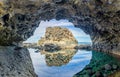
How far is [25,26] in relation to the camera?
116ft

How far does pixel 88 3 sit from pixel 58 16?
11319mm

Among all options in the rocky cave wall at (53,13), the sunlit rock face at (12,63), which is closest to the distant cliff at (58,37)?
the rocky cave wall at (53,13)

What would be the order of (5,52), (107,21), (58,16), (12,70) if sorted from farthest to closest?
(58,16), (107,21), (5,52), (12,70)

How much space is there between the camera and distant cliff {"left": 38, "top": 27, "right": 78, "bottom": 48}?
66.6 meters

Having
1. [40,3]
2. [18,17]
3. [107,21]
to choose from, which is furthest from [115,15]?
[18,17]


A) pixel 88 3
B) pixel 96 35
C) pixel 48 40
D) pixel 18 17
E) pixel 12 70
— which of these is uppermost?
pixel 88 3

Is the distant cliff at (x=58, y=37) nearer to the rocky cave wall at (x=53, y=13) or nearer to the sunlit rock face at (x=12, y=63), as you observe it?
the rocky cave wall at (x=53, y=13)

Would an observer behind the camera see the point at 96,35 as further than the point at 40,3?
Yes

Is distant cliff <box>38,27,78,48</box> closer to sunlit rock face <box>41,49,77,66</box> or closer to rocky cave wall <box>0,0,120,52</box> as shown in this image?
sunlit rock face <box>41,49,77,66</box>

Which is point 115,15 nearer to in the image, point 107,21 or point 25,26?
point 107,21

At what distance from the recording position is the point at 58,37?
6944 centimetres

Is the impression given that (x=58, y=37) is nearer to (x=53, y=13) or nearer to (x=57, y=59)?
(x=57, y=59)

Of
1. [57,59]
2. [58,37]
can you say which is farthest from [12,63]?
[58,37]

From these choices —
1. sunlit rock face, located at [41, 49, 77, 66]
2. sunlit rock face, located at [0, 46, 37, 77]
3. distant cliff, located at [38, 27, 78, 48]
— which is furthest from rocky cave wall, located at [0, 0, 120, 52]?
distant cliff, located at [38, 27, 78, 48]
